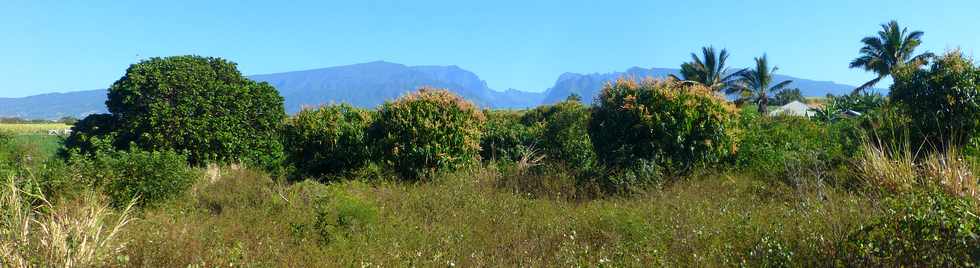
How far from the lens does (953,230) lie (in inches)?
127

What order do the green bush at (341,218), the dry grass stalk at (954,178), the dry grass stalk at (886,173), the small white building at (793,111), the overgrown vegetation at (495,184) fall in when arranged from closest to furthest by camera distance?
the overgrown vegetation at (495,184)
the green bush at (341,218)
the dry grass stalk at (954,178)
the dry grass stalk at (886,173)
the small white building at (793,111)

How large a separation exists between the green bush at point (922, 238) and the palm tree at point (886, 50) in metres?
45.0

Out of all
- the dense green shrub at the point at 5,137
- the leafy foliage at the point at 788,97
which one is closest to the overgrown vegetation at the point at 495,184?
the dense green shrub at the point at 5,137

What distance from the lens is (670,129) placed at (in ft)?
23.7

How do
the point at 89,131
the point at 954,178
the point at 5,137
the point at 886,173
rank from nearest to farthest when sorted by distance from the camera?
the point at 954,178
the point at 886,173
the point at 89,131
the point at 5,137

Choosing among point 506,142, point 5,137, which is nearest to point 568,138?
point 506,142

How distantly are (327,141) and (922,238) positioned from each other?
7954 mm

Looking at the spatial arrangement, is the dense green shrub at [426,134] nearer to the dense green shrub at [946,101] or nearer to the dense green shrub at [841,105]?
the dense green shrub at [946,101]

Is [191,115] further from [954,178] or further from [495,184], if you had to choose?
[954,178]

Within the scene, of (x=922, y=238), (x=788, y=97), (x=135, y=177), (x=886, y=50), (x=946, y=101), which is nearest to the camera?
(x=922, y=238)

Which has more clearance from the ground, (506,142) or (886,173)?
(886,173)

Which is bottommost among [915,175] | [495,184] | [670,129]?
[495,184]

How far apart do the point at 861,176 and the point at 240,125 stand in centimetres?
989

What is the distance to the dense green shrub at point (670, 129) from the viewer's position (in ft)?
23.6
